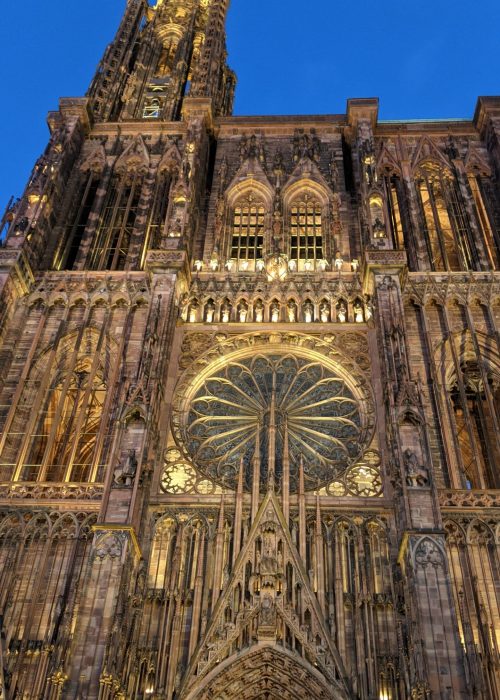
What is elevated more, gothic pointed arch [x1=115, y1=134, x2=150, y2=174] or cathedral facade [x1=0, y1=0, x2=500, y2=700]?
gothic pointed arch [x1=115, y1=134, x2=150, y2=174]

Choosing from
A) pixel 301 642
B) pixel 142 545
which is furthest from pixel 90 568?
pixel 301 642

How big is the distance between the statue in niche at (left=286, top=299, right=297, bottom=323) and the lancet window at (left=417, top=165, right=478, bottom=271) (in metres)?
5.64

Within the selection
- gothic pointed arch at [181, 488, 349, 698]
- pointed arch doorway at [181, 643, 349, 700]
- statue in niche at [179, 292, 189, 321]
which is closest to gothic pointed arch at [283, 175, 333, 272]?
statue in niche at [179, 292, 189, 321]

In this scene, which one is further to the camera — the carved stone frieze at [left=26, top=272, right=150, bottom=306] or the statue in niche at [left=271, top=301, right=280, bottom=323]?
the carved stone frieze at [left=26, top=272, right=150, bottom=306]

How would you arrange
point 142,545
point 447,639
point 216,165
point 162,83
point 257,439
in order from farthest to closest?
point 162,83 → point 216,165 → point 257,439 → point 142,545 → point 447,639

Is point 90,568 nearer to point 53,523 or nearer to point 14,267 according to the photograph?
point 53,523

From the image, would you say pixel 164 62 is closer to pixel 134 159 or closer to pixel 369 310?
pixel 134 159

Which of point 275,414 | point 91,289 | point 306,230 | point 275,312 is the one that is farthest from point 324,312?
point 91,289

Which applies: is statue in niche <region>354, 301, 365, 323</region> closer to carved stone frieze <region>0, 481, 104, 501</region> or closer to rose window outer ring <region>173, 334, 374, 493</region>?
rose window outer ring <region>173, 334, 374, 493</region>

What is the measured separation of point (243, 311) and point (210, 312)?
1147mm

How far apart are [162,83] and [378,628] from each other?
30.1 meters

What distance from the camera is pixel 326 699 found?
668 inches

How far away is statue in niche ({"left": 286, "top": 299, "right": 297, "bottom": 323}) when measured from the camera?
2578 cm

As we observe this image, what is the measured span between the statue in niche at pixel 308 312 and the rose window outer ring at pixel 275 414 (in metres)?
1.37
